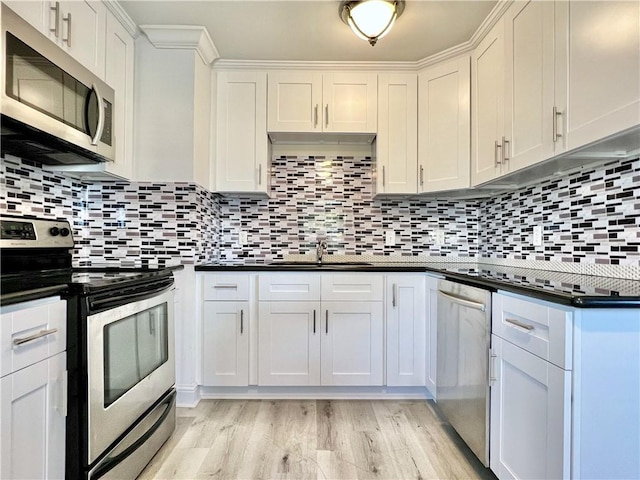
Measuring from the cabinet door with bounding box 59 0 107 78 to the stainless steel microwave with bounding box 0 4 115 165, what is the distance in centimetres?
8

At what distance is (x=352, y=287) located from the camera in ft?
7.48


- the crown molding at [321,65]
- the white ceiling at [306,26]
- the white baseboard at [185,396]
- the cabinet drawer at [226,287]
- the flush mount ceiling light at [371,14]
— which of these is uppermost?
the white ceiling at [306,26]

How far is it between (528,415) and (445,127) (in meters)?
1.85

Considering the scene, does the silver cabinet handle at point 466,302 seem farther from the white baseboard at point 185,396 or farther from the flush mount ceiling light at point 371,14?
the white baseboard at point 185,396

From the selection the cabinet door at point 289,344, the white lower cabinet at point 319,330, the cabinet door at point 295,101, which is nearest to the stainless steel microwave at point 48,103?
the cabinet door at point 295,101

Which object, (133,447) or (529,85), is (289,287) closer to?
(133,447)

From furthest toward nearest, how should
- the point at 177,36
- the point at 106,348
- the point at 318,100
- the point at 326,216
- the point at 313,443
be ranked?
the point at 326,216 < the point at 318,100 < the point at 177,36 < the point at 313,443 < the point at 106,348

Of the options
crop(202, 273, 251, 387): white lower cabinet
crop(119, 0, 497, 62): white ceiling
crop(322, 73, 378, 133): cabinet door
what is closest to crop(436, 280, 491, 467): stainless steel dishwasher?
crop(202, 273, 251, 387): white lower cabinet

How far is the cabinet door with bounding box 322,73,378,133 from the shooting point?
2527 mm

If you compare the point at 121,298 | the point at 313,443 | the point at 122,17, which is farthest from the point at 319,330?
the point at 122,17

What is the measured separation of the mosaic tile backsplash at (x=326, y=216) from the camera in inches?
63.9

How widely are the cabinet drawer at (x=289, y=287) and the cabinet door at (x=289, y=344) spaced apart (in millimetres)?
39

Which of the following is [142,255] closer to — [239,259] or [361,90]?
[239,259]

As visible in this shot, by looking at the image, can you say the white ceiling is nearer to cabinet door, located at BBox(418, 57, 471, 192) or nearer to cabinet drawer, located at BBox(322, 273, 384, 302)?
cabinet door, located at BBox(418, 57, 471, 192)
